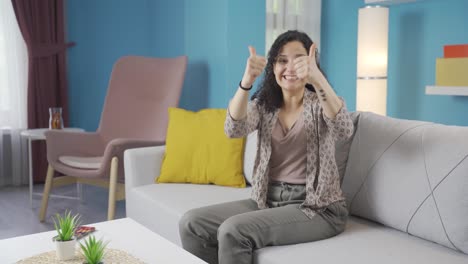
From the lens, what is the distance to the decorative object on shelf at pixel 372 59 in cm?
311

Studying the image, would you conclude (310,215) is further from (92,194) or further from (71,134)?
(92,194)

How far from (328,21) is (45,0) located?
2260 millimetres

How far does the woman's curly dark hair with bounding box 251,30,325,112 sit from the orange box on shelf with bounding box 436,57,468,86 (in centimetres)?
115

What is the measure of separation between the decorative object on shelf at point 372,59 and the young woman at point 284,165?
1321 mm

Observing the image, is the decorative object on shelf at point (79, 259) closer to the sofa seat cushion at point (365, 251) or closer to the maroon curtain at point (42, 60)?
the sofa seat cushion at point (365, 251)

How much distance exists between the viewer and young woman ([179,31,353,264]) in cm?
168

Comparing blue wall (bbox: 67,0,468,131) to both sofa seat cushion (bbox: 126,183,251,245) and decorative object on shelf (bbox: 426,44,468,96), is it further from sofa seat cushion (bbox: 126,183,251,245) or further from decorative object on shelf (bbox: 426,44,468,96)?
sofa seat cushion (bbox: 126,183,251,245)

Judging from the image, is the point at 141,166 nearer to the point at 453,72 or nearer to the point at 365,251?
the point at 365,251

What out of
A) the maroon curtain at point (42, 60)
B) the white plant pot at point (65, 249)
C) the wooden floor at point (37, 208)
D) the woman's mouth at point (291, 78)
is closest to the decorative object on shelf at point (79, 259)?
the white plant pot at point (65, 249)

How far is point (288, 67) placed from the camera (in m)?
1.88

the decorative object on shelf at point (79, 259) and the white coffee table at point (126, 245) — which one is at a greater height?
the decorative object on shelf at point (79, 259)

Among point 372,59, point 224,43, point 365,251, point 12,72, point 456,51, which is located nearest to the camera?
point 365,251

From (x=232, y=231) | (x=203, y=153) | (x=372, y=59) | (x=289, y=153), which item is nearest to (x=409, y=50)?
(x=372, y=59)

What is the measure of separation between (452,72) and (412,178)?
48.9 inches
